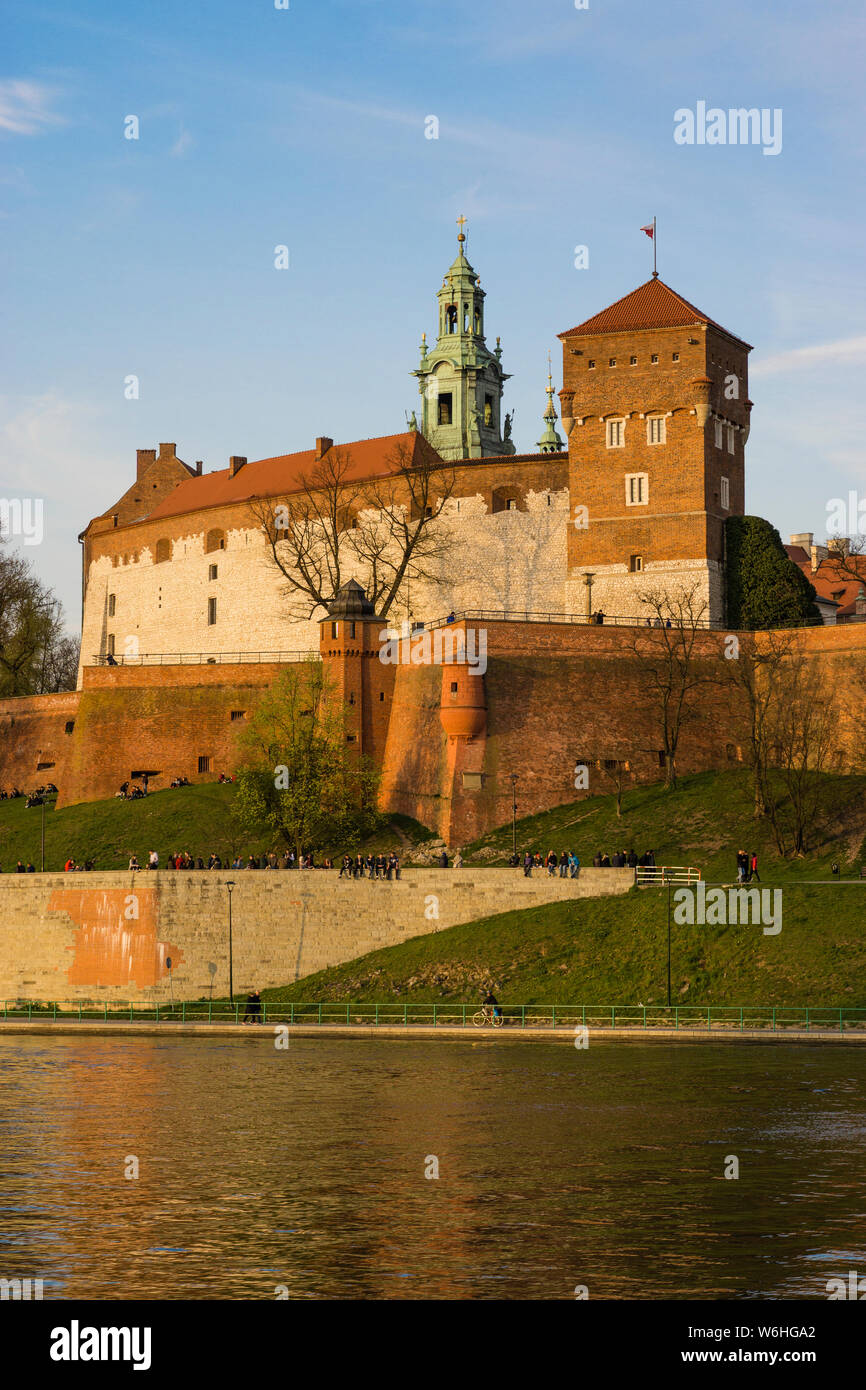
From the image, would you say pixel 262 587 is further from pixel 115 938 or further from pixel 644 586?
pixel 115 938

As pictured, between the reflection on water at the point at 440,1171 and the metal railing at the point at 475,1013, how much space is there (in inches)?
56.4

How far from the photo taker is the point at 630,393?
224 ft

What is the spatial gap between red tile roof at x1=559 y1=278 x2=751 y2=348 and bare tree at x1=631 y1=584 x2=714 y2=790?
40.9ft

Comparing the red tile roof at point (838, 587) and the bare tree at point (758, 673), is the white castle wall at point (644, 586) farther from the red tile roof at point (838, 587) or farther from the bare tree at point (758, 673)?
the red tile roof at point (838, 587)

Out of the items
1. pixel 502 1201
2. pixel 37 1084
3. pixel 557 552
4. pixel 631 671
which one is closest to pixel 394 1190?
pixel 502 1201

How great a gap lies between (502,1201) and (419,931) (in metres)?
25.9

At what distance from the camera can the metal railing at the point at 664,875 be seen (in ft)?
170

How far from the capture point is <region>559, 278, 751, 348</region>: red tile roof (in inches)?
2665

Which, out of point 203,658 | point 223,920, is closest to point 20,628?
point 203,658

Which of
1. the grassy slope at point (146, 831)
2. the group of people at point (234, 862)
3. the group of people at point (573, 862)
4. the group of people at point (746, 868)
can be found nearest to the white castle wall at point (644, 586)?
the grassy slope at point (146, 831)

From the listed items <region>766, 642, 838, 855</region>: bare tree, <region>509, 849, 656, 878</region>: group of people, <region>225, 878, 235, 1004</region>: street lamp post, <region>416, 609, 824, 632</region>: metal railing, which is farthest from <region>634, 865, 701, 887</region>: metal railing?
<region>225, 878, 235, 1004</region>: street lamp post

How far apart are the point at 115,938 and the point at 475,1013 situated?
1418cm

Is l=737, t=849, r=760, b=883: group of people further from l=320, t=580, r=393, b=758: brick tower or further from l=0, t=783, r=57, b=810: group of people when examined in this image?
l=0, t=783, r=57, b=810: group of people

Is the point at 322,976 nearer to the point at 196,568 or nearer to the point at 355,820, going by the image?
the point at 355,820
